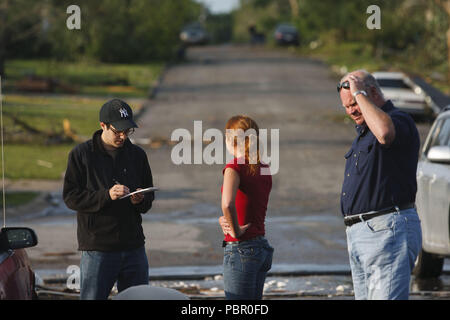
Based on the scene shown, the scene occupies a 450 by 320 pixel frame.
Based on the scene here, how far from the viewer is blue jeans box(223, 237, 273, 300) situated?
19.1 ft

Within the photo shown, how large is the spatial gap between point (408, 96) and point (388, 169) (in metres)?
22.1

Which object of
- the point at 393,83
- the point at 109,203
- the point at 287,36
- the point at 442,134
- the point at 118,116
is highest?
the point at 287,36

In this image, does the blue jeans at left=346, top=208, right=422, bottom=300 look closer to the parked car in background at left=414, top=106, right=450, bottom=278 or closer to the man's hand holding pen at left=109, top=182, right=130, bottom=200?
the man's hand holding pen at left=109, top=182, right=130, bottom=200

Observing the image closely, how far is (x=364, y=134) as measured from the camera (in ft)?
18.7

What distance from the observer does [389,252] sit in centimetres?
553

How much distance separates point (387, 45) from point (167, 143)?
27.1 meters

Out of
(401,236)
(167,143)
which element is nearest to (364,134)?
(401,236)

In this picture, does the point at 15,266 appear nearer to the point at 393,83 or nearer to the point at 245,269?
the point at 245,269

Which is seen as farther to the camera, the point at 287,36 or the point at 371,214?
the point at 287,36

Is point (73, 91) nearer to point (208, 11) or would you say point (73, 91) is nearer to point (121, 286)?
point (121, 286)

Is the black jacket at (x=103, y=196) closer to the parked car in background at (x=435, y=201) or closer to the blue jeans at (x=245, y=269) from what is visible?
the blue jeans at (x=245, y=269)

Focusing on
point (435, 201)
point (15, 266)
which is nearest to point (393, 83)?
point (435, 201)

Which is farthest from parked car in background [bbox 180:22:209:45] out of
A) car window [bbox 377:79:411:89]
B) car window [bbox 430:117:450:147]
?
car window [bbox 430:117:450:147]

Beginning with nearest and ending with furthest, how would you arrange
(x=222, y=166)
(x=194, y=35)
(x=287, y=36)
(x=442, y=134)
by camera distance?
(x=442, y=134)
(x=222, y=166)
(x=287, y=36)
(x=194, y=35)
